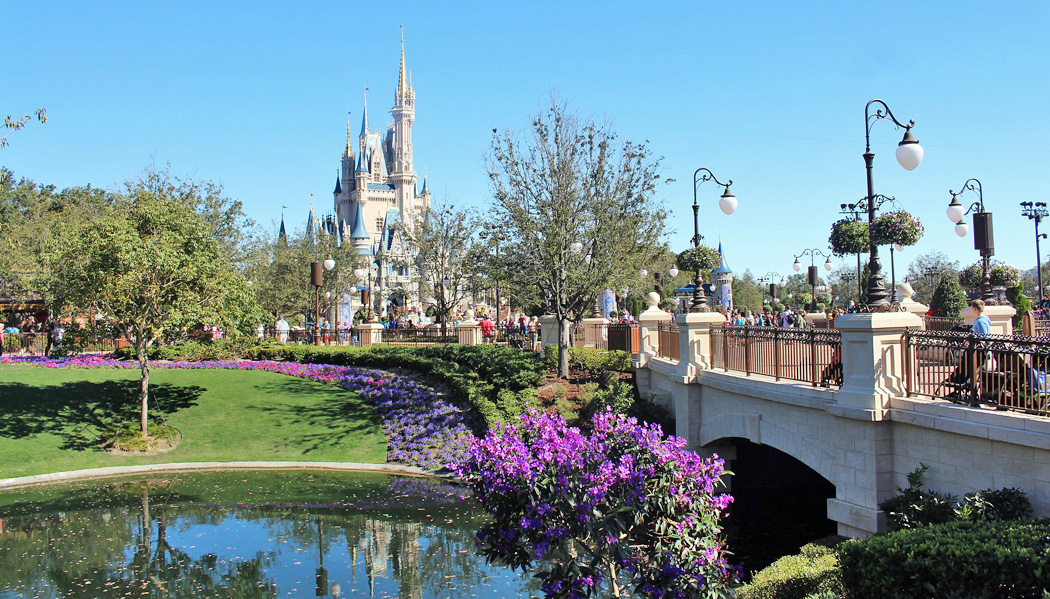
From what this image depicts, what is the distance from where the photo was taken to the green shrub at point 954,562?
621 centimetres

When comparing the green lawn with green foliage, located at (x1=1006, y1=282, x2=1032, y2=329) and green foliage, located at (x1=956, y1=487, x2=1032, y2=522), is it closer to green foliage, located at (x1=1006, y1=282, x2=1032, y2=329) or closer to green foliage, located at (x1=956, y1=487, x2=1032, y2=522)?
green foliage, located at (x1=956, y1=487, x2=1032, y2=522)

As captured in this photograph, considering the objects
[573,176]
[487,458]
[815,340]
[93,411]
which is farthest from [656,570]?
[93,411]

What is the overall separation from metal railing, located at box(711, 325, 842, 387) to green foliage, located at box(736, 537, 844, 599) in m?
2.84

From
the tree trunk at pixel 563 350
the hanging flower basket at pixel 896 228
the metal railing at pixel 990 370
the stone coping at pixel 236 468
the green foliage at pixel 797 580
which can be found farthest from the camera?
the tree trunk at pixel 563 350

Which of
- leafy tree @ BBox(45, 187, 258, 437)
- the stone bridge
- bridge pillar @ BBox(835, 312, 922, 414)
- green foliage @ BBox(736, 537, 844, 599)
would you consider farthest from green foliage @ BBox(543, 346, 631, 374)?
green foliage @ BBox(736, 537, 844, 599)

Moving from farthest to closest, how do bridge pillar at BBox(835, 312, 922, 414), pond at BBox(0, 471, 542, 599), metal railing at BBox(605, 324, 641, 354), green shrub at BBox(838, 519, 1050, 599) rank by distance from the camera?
metal railing at BBox(605, 324, 641, 354), pond at BBox(0, 471, 542, 599), bridge pillar at BBox(835, 312, 922, 414), green shrub at BBox(838, 519, 1050, 599)

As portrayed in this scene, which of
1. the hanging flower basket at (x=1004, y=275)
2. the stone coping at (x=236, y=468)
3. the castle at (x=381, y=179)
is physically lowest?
the stone coping at (x=236, y=468)

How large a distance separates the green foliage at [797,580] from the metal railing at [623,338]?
43.6 ft

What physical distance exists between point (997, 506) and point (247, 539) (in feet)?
40.2

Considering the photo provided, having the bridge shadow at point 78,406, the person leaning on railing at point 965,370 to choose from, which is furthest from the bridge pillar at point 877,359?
the bridge shadow at point 78,406

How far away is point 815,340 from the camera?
37.1 ft

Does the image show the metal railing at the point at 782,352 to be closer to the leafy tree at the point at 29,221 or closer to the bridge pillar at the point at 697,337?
the bridge pillar at the point at 697,337

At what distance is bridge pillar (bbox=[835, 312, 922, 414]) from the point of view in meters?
9.41

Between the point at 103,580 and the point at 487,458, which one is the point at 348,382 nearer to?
the point at 103,580
